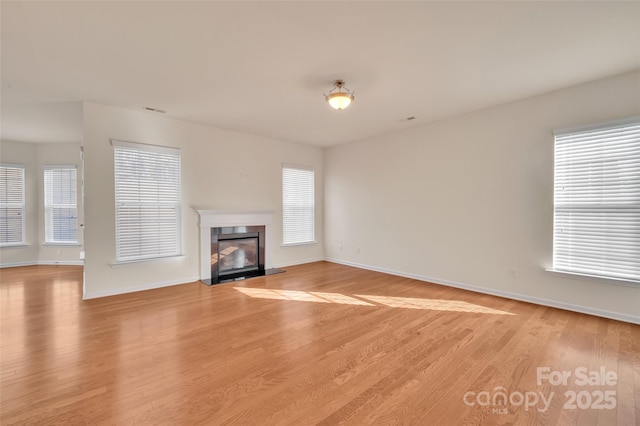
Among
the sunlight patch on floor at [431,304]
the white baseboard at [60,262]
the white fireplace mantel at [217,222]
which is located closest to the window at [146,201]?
the white fireplace mantel at [217,222]

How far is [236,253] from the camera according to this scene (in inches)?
215

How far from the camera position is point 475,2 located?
2.04m

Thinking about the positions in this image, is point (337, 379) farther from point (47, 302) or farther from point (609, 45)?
point (47, 302)

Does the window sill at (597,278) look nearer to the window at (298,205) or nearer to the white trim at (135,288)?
the window at (298,205)

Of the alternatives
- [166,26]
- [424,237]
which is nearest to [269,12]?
[166,26]

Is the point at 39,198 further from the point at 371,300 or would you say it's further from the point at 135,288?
the point at 371,300

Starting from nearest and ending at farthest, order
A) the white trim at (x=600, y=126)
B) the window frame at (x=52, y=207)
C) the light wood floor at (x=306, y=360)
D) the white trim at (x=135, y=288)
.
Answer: the light wood floor at (x=306, y=360), the white trim at (x=600, y=126), the white trim at (x=135, y=288), the window frame at (x=52, y=207)

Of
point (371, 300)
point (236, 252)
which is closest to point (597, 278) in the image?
point (371, 300)

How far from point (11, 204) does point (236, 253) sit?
5.53m

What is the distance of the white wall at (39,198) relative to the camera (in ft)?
20.9

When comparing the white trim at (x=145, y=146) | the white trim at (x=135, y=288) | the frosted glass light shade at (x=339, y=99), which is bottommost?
the white trim at (x=135, y=288)

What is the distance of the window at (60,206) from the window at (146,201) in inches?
141

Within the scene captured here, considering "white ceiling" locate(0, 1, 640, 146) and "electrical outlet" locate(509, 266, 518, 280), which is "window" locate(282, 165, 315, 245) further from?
"electrical outlet" locate(509, 266, 518, 280)

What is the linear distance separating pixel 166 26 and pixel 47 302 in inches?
166
